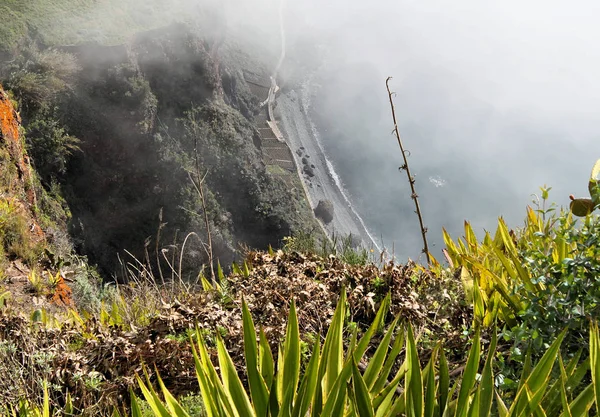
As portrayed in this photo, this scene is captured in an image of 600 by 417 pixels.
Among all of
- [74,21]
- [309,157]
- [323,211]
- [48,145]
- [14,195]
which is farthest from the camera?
[309,157]

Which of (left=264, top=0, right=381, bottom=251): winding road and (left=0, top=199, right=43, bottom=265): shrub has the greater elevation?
(left=264, top=0, right=381, bottom=251): winding road

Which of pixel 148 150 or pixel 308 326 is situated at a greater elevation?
pixel 148 150

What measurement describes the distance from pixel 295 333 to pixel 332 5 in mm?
61334

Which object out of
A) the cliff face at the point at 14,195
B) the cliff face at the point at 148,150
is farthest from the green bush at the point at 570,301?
the cliff face at the point at 148,150

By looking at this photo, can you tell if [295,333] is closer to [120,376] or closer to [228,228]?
[120,376]

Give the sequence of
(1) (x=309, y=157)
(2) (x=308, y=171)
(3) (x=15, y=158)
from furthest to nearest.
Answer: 1. (1) (x=309, y=157)
2. (2) (x=308, y=171)
3. (3) (x=15, y=158)

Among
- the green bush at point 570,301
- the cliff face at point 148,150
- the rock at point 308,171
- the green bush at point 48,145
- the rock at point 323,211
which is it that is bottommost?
the green bush at point 570,301

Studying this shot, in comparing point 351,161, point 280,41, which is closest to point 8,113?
point 351,161

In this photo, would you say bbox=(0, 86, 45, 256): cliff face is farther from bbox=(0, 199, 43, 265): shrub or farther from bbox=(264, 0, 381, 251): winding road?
bbox=(264, 0, 381, 251): winding road

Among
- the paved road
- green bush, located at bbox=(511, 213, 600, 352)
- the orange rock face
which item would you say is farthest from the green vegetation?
green bush, located at bbox=(511, 213, 600, 352)

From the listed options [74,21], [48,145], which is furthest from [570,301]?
[74,21]

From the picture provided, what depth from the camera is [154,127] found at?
28.8 metres

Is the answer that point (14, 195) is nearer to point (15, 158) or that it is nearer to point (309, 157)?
point (15, 158)

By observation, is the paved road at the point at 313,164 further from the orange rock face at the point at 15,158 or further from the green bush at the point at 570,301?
the green bush at the point at 570,301
